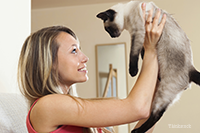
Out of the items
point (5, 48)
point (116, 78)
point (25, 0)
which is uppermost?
point (25, 0)

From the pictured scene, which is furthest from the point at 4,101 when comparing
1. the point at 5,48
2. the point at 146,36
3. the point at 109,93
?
the point at 109,93

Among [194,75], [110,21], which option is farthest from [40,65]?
[194,75]

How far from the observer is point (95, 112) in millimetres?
665

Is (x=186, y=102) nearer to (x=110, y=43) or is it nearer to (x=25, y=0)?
(x=110, y=43)

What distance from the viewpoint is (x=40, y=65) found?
0.82m

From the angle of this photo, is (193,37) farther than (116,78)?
No

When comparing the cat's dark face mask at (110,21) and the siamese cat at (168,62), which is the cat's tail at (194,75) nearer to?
the siamese cat at (168,62)

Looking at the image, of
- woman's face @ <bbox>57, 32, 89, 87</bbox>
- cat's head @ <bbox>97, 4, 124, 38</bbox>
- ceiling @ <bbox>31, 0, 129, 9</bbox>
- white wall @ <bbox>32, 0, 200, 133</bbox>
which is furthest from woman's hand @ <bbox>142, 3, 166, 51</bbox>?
ceiling @ <bbox>31, 0, 129, 9</bbox>

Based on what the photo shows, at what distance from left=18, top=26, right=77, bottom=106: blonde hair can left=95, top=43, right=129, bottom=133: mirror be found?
2308 millimetres

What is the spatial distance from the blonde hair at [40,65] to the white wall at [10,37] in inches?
11.5

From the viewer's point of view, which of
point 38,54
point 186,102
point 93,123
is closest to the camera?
point 93,123

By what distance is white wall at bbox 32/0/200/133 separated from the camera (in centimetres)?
287

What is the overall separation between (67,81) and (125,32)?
2.50m

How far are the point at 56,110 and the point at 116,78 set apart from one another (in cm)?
256
